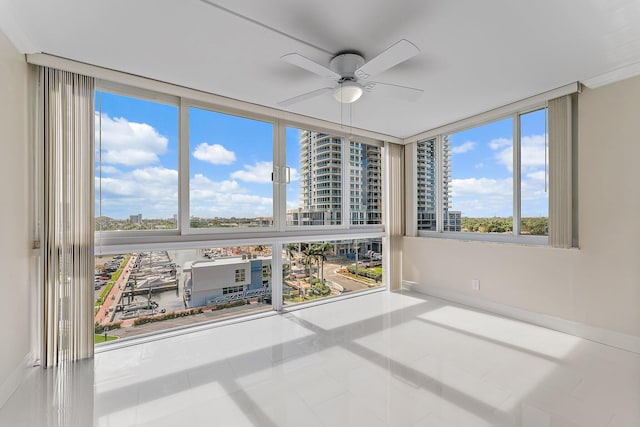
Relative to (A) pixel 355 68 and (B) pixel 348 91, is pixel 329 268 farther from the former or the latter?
(A) pixel 355 68

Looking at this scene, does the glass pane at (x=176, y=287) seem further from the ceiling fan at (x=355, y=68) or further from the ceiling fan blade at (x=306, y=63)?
the ceiling fan blade at (x=306, y=63)

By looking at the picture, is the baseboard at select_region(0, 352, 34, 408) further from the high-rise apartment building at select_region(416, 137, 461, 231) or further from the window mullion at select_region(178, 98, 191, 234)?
the high-rise apartment building at select_region(416, 137, 461, 231)

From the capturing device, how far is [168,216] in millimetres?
2912

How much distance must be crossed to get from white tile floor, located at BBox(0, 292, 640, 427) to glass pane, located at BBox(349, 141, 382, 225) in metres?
1.87

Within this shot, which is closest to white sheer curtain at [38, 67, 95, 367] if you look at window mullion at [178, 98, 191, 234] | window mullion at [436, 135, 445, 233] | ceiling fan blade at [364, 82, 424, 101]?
window mullion at [178, 98, 191, 234]

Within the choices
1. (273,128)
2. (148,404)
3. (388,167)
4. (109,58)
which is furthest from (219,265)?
(388,167)

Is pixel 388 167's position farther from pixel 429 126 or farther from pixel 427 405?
pixel 427 405

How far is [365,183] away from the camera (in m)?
4.53

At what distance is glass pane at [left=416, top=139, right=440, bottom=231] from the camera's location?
4.38 meters

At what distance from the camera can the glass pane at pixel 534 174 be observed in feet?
10.2

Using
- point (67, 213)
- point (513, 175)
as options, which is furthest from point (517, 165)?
point (67, 213)

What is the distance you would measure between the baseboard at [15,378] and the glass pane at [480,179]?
4706mm

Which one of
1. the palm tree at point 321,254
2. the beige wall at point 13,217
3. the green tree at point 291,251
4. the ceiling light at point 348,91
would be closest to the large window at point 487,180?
the palm tree at point 321,254

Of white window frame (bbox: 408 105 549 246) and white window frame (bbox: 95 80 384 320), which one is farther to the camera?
white window frame (bbox: 408 105 549 246)
